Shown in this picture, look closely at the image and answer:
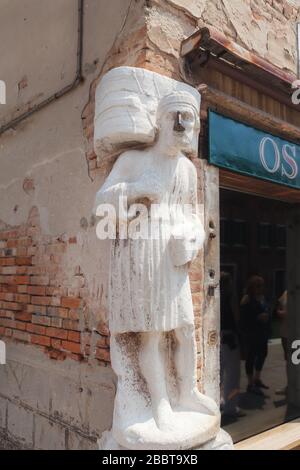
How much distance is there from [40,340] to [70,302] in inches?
21.8

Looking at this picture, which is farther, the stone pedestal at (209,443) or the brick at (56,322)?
the brick at (56,322)

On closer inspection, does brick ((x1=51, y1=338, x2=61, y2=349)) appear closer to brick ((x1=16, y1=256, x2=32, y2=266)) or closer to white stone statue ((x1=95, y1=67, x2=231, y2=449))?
brick ((x1=16, y1=256, x2=32, y2=266))

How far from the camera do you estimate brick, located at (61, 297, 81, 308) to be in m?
2.97

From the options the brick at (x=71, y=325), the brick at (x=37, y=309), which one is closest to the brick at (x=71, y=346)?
the brick at (x=71, y=325)

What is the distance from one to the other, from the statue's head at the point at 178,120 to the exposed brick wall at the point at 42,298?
113 centimetres

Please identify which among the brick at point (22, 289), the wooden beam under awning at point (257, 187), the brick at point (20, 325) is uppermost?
the wooden beam under awning at point (257, 187)

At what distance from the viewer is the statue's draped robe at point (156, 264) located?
2188 millimetres

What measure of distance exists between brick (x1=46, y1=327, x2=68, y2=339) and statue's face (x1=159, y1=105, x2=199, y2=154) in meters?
1.67

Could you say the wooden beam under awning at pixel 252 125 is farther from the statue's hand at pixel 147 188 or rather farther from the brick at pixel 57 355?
the brick at pixel 57 355

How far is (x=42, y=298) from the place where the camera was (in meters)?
3.32

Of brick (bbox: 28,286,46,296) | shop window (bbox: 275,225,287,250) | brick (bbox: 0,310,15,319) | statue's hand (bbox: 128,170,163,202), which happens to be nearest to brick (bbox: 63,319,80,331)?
brick (bbox: 28,286,46,296)

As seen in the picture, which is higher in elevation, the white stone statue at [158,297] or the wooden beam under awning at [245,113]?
the wooden beam under awning at [245,113]
